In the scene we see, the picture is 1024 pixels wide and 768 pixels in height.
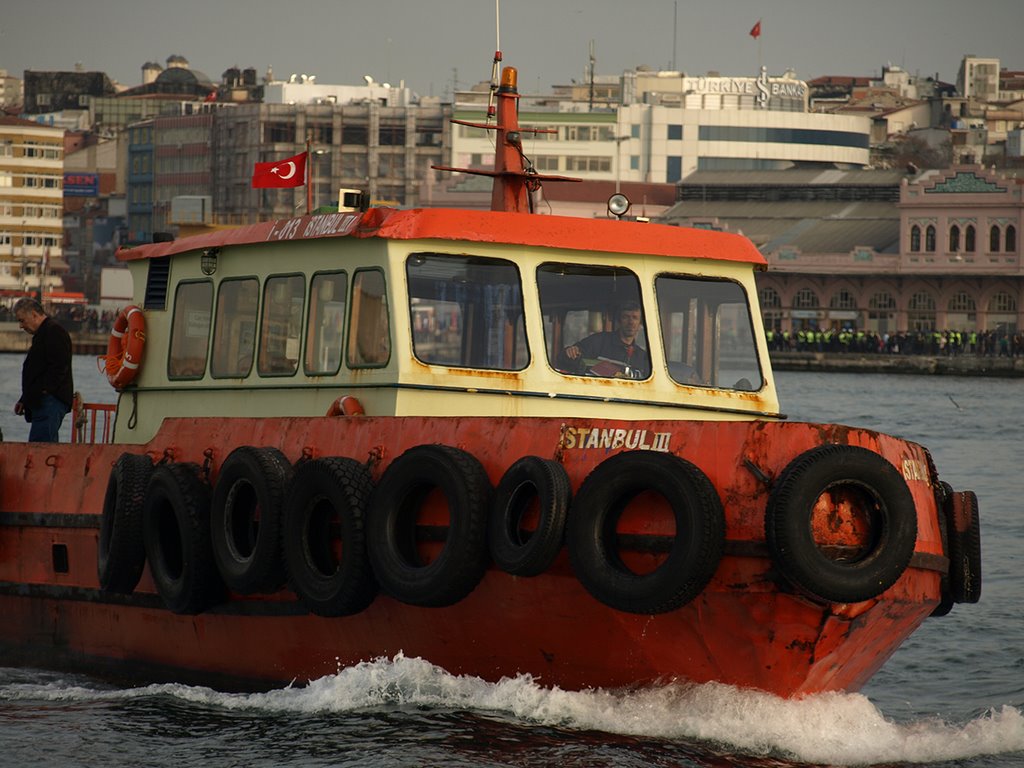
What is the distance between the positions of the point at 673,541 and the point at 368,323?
269 cm

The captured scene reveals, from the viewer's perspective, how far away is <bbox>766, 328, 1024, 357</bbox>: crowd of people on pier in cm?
8538

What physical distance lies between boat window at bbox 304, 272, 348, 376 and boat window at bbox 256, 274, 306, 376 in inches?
4.0

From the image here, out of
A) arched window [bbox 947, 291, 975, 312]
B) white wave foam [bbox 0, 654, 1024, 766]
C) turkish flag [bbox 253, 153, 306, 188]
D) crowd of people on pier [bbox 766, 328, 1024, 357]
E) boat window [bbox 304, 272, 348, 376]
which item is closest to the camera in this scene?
white wave foam [bbox 0, 654, 1024, 766]

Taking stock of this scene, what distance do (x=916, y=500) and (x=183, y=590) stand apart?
4.10 meters

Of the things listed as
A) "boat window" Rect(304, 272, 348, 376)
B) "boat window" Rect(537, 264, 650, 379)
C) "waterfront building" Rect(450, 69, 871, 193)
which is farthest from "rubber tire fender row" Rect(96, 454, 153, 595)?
"waterfront building" Rect(450, 69, 871, 193)

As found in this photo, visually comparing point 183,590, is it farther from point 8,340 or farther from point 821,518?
point 8,340

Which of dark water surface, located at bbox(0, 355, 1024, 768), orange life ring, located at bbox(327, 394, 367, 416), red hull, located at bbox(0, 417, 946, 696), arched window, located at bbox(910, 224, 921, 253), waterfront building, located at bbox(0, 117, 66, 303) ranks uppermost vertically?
waterfront building, located at bbox(0, 117, 66, 303)

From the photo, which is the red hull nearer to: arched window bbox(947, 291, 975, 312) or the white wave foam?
the white wave foam

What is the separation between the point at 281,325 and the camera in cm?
1103

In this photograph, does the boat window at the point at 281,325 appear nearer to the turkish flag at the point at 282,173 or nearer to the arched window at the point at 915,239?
the turkish flag at the point at 282,173

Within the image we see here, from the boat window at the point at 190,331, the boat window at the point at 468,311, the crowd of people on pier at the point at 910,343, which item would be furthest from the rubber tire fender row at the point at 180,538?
the crowd of people on pier at the point at 910,343

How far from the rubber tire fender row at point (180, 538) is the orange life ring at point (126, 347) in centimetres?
187

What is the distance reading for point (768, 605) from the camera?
8492 millimetres

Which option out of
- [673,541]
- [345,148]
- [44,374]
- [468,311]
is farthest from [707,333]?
[345,148]
